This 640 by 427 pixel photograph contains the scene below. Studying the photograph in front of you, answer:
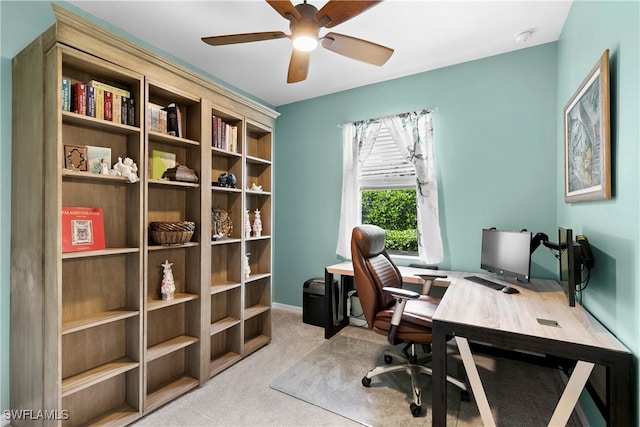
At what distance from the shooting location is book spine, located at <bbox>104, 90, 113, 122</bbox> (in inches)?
69.5

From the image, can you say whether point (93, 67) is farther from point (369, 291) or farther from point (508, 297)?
point (508, 297)

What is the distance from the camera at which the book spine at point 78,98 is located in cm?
A: 166

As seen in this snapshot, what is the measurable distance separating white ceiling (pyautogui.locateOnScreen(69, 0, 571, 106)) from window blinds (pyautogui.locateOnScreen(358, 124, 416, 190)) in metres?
0.73

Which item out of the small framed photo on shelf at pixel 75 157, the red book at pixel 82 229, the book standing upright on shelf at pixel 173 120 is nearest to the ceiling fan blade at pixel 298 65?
the book standing upright on shelf at pixel 173 120

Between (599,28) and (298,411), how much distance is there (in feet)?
9.05

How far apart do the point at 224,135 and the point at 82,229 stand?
48.4 inches

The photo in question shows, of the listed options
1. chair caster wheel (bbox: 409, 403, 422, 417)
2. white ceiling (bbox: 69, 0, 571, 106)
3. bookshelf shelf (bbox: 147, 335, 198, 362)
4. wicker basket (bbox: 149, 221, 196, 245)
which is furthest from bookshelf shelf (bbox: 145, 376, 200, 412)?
white ceiling (bbox: 69, 0, 571, 106)

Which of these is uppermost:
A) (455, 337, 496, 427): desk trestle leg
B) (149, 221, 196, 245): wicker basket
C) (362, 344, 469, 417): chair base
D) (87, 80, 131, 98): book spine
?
(87, 80, 131, 98): book spine

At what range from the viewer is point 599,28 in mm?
1542

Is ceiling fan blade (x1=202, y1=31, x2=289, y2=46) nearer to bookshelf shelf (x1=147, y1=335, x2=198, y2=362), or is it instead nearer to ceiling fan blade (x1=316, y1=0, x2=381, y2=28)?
ceiling fan blade (x1=316, y1=0, x2=381, y2=28)

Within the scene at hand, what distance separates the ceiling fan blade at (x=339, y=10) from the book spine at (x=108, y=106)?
1.32m

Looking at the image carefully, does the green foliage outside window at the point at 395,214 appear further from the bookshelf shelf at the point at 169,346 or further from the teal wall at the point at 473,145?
the bookshelf shelf at the point at 169,346

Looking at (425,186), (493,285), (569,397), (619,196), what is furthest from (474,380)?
(425,186)

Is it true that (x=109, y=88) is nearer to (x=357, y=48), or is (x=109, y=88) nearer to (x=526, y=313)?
(x=357, y=48)
